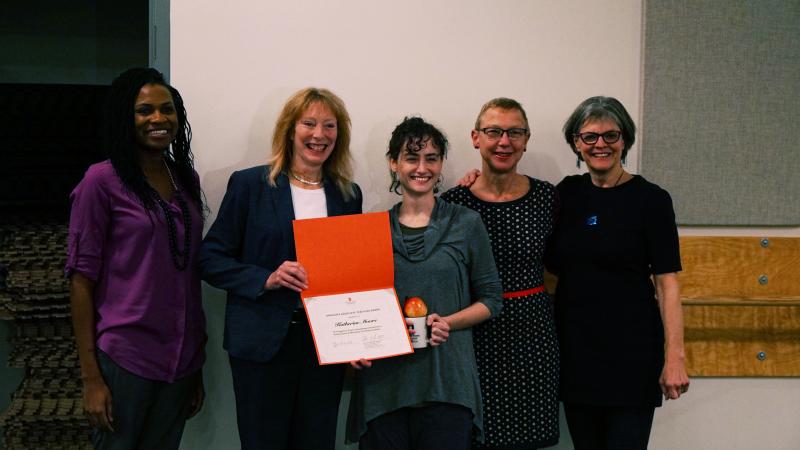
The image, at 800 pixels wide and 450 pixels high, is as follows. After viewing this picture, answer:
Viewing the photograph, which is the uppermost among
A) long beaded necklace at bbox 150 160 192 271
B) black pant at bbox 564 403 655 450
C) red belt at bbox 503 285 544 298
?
long beaded necklace at bbox 150 160 192 271

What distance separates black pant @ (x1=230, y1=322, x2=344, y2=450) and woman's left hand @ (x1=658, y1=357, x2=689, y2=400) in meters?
1.05

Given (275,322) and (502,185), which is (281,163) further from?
(502,185)

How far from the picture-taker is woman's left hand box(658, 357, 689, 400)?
1896 millimetres

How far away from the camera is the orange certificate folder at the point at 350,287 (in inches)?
66.6

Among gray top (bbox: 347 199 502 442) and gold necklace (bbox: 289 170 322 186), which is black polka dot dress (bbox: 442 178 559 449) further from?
gold necklace (bbox: 289 170 322 186)

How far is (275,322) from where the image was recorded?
1.84 meters

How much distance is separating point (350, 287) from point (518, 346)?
0.60 m

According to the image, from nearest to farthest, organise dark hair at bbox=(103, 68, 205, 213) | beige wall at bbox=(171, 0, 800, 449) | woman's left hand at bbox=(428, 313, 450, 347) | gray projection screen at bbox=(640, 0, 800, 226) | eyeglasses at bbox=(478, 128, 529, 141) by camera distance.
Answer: woman's left hand at bbox=(428, 313, 450, 347) < dark hair at bbox=(103, 68, 205, 213) < eyeglasses at bbox=(478, 128, 529, 141) < beige wall at bbox=(171, 0, 800, 449) < gray projection screen at bbox=(640, 0, 800, 226)

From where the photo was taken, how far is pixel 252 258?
6.23 feet

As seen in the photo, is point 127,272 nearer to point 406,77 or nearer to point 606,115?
point 406,77

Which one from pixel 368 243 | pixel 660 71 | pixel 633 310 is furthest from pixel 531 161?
pixel 368 243

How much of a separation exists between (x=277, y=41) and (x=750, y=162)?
210cm

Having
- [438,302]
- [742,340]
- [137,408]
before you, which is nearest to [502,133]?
[438,302]
